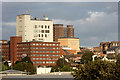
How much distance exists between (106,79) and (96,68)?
4.24 meters

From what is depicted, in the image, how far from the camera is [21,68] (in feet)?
595

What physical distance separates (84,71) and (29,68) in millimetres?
106190

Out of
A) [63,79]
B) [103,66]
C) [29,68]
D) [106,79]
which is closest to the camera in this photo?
[106,79]

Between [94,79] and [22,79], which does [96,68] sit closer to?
[94,79]

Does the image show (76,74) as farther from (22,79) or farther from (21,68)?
(21,68)

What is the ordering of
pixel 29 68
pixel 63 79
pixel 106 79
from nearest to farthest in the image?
1. pixel 106 79
2. pixel 63 79
3. pixel 29 68

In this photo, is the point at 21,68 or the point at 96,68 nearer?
the point at 96,68

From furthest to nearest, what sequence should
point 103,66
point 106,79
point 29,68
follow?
point 29,68 < point 103,66 < point 106,79

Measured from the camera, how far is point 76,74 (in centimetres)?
7369

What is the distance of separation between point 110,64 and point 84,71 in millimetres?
3898

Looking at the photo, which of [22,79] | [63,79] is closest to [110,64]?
[63,79]

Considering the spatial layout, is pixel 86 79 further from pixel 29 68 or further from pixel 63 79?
pixel 29 68

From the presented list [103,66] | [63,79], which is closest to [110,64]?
[103,66]

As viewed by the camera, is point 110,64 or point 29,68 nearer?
point 110,64
